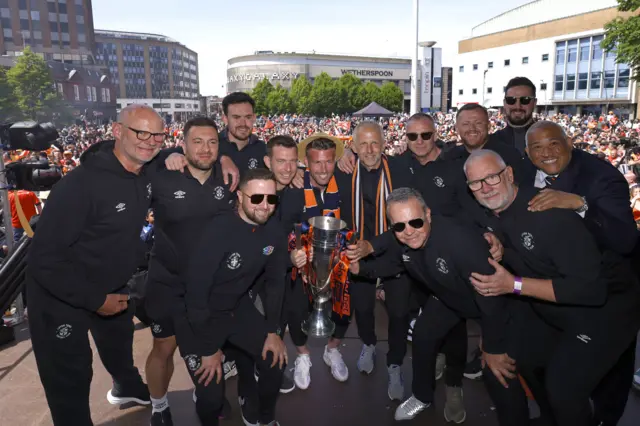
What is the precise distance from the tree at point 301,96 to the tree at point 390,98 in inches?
575

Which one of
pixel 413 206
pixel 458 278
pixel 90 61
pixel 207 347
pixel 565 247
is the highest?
pixel 90 61

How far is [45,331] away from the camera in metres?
2.88

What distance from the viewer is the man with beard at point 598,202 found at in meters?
2.79

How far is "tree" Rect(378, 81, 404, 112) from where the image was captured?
3300 inches

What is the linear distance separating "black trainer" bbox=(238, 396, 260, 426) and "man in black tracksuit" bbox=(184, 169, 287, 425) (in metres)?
0.14

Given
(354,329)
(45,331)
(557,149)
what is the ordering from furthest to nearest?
(354,329) < (557,149) < (45,331)

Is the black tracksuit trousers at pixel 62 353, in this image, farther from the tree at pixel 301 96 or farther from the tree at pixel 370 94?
the tree at pixel 370 94

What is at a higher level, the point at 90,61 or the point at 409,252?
the point at 90,61

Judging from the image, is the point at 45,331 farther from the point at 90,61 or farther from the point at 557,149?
the point at 90,61

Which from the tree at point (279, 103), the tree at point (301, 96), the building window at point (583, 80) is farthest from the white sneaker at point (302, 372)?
the tree at point (279, 103)

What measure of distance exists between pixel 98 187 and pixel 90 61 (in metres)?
90.6

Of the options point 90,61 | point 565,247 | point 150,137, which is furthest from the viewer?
point 90,61

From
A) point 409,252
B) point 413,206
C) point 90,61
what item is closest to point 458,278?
point 409,252

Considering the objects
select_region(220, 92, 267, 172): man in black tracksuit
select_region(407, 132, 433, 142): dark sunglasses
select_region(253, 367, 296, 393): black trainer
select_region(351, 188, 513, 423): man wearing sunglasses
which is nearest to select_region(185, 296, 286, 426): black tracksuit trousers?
select_region(253, 367, 296, 393): black trainer
